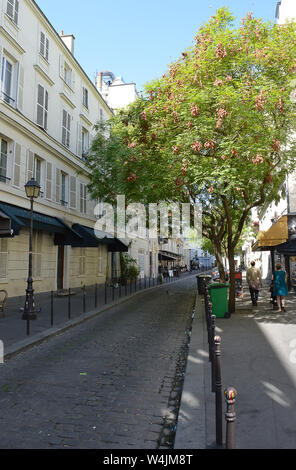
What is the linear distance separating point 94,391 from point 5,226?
9108 millimetres

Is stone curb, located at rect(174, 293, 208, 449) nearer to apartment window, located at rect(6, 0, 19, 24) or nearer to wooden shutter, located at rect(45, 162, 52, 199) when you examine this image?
wooden shutter, located at rect(45, 162, 52, 199)

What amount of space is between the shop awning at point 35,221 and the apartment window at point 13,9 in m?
8.34

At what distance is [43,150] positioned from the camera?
56.8ft

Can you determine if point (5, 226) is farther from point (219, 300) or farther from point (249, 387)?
point (249, 387)

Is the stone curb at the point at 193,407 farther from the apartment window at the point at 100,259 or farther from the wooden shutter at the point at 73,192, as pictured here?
the apartment window at the point at 100,259

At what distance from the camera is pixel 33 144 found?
1634 cm

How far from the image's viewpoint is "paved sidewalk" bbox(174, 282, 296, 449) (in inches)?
138

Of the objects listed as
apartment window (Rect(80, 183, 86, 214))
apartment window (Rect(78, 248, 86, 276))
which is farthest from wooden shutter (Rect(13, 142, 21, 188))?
apartment window (Rect(78, 248, 86, 276))

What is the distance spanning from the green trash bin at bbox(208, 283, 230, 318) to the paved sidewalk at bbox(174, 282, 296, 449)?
173 centimetres

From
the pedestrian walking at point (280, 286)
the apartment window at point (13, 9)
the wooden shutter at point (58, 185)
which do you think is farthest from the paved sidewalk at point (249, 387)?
the apartment window at point (13, 9)

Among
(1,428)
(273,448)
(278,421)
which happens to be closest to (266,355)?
(278,421)

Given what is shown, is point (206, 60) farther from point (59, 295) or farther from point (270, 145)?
point (59, 295)

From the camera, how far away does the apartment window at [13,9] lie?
14602mm

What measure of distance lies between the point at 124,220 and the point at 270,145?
36.5 feet
